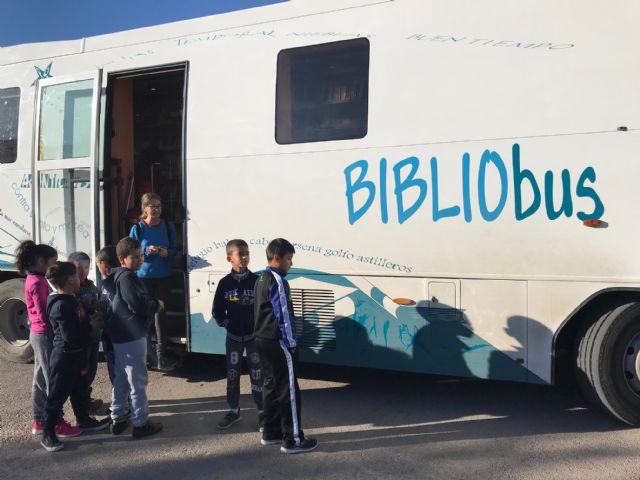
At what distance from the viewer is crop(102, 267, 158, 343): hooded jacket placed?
13.4 feet

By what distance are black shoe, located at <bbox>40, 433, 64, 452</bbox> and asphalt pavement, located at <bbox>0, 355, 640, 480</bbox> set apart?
5 cm

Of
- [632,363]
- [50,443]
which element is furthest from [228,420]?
[632,363]

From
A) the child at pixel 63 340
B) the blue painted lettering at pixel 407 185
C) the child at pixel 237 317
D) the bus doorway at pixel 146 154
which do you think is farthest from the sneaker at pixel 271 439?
the blue painted lettering at pixel 407 185

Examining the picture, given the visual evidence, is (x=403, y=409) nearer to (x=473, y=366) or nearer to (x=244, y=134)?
(x=473, y=366)

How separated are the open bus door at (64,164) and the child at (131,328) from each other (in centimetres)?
150

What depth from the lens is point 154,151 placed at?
23.7 feet

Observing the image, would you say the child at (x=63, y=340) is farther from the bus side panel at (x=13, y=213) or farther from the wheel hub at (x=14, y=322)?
the wheel hub at (x=14, y=322)

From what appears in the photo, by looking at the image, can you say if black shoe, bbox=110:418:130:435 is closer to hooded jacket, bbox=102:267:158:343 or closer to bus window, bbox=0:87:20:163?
hooded jacket, bbox=102:267:158:343

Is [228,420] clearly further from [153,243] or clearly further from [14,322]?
[14,322]

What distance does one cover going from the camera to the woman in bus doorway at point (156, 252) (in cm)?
523

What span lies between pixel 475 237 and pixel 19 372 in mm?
4957

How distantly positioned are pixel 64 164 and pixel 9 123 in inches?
44.5

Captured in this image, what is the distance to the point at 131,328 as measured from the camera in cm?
414

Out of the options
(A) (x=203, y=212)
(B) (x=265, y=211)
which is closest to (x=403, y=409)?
(B) (x=265, y=211)
